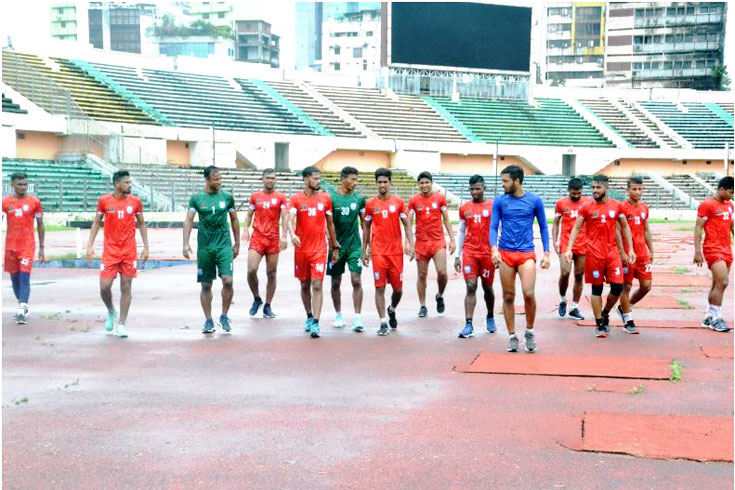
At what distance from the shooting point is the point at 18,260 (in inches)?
453

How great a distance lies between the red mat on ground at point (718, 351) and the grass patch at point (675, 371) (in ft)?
1.81

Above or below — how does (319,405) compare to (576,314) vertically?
above

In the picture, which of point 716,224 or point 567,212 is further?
point 567,212

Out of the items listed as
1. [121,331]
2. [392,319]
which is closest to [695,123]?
[392,319]

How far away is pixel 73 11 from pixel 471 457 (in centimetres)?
11767

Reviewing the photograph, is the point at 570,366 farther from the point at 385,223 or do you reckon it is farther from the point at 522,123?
the point at 522,123

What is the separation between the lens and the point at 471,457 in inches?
217

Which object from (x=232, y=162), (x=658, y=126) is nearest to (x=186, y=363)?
(x=232, y=162)

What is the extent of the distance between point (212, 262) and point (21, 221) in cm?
282

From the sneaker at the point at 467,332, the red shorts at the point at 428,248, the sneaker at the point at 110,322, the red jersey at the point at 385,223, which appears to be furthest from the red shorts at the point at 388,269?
the sneaker at the point at 110,322

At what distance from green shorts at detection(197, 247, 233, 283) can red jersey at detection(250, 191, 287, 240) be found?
154cm

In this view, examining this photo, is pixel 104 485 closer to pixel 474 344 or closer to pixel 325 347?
pixel 325 347

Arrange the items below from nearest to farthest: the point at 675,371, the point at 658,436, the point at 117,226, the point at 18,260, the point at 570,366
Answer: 1. the point at 658,436
2. the point at 675,371
3. the point at 570,366
4. the point at 117,226
5. the point at 18,260

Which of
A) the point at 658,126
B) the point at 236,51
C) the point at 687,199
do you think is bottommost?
the point at 687,199
